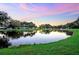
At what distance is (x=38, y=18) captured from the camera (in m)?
3.32

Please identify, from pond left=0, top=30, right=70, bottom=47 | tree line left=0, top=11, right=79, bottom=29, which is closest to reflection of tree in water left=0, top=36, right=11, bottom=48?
pond left=0, top=30, right=70, bottom=47

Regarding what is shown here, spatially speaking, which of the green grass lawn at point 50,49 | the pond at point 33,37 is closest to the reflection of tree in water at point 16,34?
the pond at point 33,37

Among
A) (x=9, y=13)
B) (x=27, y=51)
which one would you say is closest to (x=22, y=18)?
(x=9, y=13)

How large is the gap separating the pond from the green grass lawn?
50 millimetres

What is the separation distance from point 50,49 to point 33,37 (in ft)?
0.83

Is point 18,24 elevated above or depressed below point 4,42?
above

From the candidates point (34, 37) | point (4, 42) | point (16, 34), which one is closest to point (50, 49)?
point (34, 37)

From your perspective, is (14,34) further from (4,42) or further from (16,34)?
(4,42)

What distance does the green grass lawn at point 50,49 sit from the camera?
328 cm

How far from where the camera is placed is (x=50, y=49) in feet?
10.8

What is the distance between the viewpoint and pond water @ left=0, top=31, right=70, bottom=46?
130 inches

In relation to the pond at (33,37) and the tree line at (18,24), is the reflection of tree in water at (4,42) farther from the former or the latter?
the tree line at (18,24)

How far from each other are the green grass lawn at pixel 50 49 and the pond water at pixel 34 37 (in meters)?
0.05
